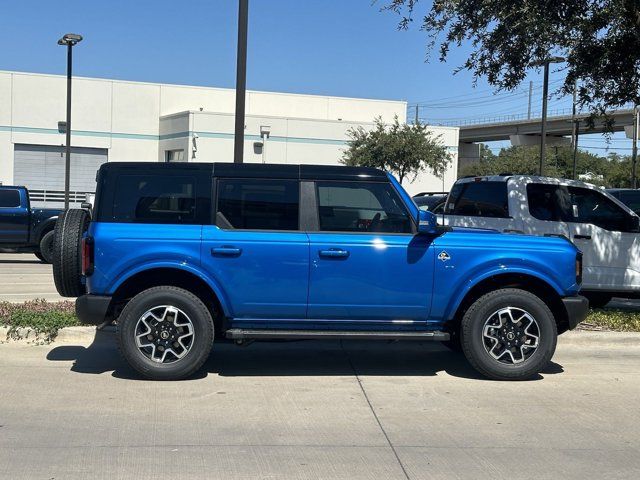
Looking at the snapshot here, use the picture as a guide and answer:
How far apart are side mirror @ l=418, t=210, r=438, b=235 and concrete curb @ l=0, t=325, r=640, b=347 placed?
8.88ft

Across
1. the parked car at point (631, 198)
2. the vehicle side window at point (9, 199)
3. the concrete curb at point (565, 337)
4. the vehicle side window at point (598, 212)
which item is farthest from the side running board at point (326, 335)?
the vehicle side window at point (9, 199)

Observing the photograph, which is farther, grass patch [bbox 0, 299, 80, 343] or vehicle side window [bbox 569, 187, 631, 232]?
vehicle side window [bbox 569, 187, 631, 232]

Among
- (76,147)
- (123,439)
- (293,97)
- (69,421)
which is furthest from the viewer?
(293,97)

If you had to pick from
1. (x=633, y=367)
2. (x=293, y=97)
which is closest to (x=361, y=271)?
(x=633, y=367)

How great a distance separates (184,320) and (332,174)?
6.36ft

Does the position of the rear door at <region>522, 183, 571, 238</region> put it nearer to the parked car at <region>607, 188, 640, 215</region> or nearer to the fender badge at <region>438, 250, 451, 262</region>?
the fender badge at <region>438, 250, 451, 262</region>

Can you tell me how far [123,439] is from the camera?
203 inches

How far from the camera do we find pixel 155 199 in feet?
22.1

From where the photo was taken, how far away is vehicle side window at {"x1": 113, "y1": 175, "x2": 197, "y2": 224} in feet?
21.9

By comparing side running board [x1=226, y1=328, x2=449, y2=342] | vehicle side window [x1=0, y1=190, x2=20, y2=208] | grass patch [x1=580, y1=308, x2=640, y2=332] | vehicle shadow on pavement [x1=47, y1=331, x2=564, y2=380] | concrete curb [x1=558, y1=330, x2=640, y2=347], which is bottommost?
vehicle shadow on pavement [x1=47, y1=331, x2=564, y2=380]

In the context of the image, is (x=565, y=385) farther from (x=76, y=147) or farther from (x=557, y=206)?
(x=76, y=147)

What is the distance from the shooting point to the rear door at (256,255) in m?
6.59

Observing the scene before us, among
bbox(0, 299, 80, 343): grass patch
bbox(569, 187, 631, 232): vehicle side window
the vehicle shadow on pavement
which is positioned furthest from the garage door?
bbox(569, 187, 631, 232): vehicle side window

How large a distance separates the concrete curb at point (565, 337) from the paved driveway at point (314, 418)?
0.12 meters
